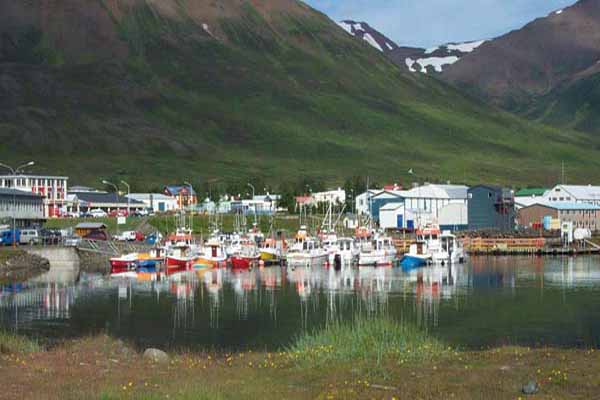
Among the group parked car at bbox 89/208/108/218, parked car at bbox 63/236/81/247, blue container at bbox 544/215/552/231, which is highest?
parked car at bbox 89/208/108/218

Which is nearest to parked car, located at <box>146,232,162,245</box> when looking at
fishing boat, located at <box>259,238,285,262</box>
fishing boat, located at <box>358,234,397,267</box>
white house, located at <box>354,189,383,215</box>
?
fishing boat, located at <box>259,238,285,262</box>

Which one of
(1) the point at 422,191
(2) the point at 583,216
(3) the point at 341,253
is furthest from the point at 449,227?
(3) the point at 341,253

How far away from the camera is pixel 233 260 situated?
113312 millimetres

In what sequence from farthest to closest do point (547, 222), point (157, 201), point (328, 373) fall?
point (157, 201) < point (547, 222) < point (328, 373)

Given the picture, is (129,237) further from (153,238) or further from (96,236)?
(96,236)

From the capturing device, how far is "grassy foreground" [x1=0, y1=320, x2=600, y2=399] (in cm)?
2461

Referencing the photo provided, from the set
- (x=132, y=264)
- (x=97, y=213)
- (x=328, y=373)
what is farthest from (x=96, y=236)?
(x=328, y=373)

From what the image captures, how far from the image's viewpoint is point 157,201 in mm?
193750

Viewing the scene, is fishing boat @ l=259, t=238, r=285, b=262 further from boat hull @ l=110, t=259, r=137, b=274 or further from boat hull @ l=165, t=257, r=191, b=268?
boat hull @ l=110, t=259, r=137, b=274

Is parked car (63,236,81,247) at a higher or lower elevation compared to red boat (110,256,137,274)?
higher

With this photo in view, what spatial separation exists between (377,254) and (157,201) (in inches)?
3520

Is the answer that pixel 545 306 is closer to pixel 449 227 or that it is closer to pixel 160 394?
pixel 160 394

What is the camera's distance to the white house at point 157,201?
616 ft

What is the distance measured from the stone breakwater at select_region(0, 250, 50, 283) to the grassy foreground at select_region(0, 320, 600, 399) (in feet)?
197
